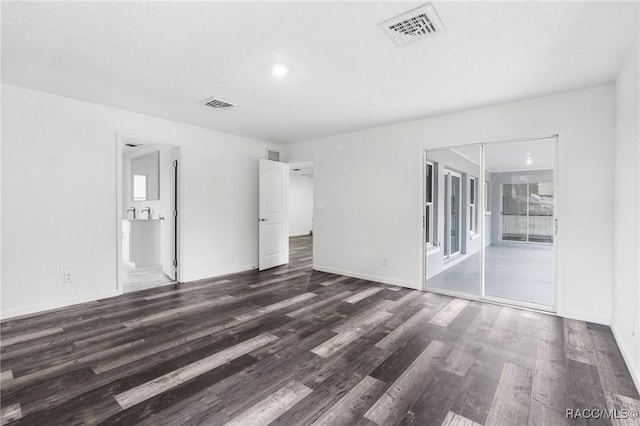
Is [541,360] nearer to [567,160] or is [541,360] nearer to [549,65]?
[567,160]

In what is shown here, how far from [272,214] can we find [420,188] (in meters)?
3.02

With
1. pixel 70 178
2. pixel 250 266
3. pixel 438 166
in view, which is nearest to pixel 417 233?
pixel 438 166

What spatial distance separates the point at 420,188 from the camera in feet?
15.1

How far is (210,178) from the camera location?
5.33m

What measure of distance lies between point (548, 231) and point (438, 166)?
5.86ft

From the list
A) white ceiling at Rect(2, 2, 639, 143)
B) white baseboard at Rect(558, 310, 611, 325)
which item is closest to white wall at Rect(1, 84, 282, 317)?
white ceiling at Rect(2, 2, 639, 143)

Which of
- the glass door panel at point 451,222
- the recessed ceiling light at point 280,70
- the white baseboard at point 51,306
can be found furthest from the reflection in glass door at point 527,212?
the white baseboard at point 51,306

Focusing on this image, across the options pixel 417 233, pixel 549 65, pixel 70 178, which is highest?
pixel 549 65

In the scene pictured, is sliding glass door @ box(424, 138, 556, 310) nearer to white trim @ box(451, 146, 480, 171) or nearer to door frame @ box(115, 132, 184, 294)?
white trim @ box(451, 146, 480, 171)

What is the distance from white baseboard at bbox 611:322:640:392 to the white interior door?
502cm

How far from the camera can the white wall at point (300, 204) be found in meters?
12.0

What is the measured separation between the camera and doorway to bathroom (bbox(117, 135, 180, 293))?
4828 mm

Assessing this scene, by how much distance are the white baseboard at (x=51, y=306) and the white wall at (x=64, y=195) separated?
10 mm

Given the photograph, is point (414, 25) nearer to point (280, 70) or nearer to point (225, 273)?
point (280, 70)
